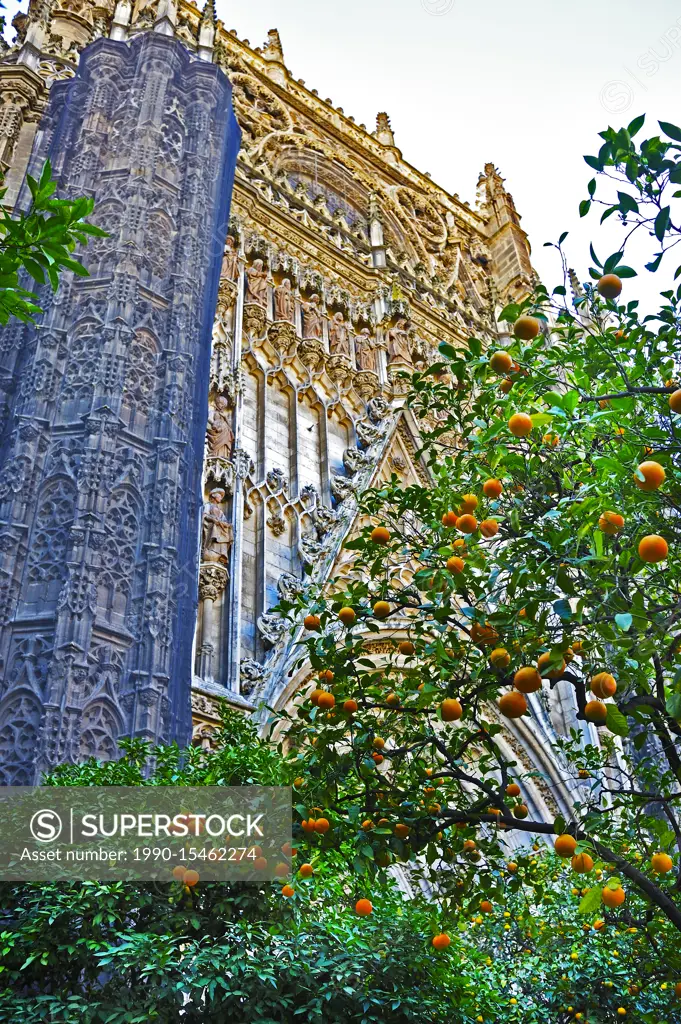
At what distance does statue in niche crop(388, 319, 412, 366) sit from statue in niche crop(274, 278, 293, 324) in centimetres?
188

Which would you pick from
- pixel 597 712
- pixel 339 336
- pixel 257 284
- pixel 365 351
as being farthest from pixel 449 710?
pixel 365 351

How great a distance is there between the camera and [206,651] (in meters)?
8.77

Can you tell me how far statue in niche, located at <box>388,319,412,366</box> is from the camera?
587 inches

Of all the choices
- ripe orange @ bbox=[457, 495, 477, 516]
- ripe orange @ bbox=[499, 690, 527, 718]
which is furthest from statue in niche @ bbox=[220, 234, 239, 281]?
ripe orange @ bbox=[499, 690, 527, 718]

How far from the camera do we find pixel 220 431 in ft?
34.7

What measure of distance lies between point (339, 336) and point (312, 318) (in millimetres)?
522

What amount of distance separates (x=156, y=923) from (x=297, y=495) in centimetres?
699

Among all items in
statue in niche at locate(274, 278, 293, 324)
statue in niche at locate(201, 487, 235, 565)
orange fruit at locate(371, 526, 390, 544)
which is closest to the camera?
orange fruit at locate(371, 526, 390, 544)

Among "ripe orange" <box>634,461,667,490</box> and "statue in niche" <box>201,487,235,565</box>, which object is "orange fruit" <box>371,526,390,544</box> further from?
"statue in niche" <box>201,487,235,565</box>

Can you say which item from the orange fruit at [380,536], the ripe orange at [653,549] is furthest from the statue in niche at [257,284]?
the ripe orange at [653,549]

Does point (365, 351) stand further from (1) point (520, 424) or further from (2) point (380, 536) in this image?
(1) point (520, 424)

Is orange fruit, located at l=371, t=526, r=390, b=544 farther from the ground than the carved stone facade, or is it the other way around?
the carved stone facade

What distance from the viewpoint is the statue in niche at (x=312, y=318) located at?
45.0 ft

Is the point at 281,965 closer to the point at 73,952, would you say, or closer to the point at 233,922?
the point at 233,922
